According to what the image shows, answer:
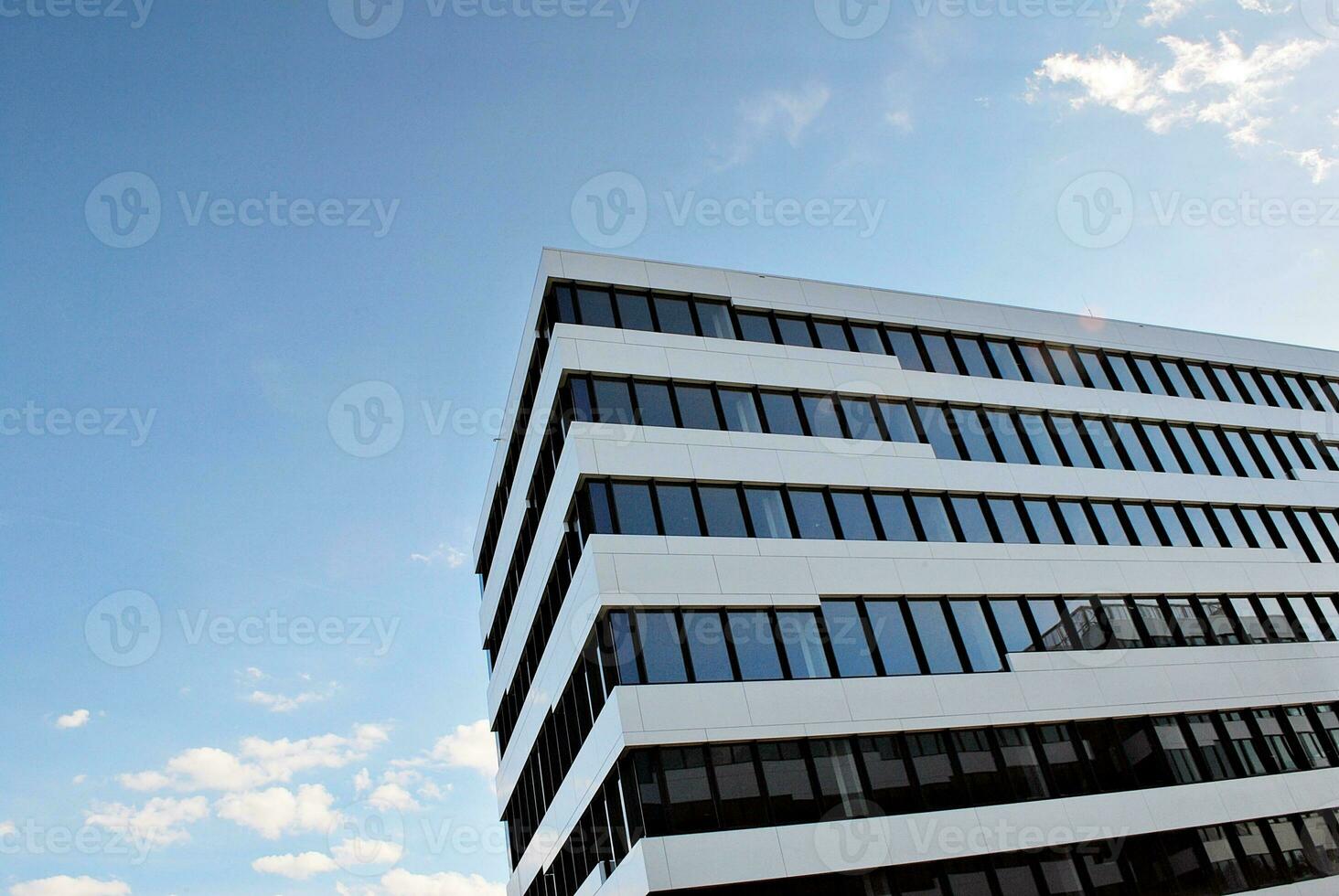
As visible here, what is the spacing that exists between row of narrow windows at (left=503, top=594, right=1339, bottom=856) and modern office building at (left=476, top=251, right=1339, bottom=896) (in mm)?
82

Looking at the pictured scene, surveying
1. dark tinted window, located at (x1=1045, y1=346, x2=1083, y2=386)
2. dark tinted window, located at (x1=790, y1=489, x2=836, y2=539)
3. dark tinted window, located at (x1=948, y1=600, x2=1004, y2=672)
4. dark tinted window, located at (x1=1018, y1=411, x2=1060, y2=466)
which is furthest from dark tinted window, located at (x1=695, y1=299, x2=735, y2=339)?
dark tinted window, located at (x1=1045, y1=346, x2=1083, y2=386)

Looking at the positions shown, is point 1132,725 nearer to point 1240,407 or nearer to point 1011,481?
point 1011,481

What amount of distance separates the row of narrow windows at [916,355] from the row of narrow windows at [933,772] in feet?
39.3

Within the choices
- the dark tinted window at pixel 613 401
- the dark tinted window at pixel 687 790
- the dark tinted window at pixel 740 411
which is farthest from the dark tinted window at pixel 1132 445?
the dark tinted window at pixel 687 790

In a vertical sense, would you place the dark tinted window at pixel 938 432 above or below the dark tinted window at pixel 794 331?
below

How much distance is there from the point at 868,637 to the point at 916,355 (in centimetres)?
1083

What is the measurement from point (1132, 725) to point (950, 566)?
6.28 metres

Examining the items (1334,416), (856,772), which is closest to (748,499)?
(856,772)

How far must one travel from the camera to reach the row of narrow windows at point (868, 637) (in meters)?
22.6

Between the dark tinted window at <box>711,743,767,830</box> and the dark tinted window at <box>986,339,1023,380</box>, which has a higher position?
the dark tinted window at <box>986,339,1023,380</box>

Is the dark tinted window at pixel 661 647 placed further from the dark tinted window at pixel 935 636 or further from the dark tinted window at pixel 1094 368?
the dark tinted window at pixel 1094 368

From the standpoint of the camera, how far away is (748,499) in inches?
1014

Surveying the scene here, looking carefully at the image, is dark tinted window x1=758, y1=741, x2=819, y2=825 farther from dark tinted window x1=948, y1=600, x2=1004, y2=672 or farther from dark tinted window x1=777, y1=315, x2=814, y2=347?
dark tinted window x1=777, y1=315, x2=814, y2=347

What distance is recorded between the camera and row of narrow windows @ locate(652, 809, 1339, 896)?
2116 centimetres
